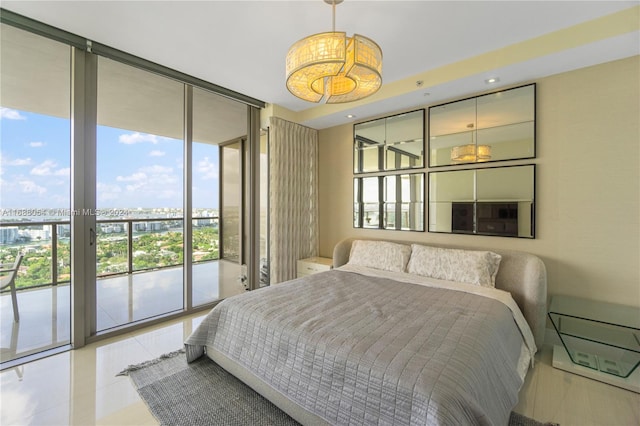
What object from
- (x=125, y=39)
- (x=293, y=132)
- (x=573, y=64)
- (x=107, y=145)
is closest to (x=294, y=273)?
(x=293, y=132)

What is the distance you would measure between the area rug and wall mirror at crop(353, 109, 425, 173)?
2594 millimetres

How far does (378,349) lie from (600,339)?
6.31ft

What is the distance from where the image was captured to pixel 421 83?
283 centimetres

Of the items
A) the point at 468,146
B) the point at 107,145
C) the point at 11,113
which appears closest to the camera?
the point at 11,113

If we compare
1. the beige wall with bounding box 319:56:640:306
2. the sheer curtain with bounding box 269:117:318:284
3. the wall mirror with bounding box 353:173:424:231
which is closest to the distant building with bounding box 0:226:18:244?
the sheer curtain with bounding box 269:117:318:284

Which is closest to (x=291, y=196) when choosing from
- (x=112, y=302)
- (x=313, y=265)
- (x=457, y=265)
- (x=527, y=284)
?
(x=313, y=265)

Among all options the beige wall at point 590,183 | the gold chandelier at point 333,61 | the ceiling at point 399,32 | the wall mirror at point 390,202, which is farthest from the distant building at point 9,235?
the beige wall at point 590,183

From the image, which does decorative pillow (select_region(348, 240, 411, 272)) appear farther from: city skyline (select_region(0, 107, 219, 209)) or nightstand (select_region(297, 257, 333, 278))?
city skyline (select_region(0, 107, 219, 209))

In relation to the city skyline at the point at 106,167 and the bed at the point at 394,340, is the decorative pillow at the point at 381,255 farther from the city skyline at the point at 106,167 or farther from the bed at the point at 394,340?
the city skyline at the point at 106,167

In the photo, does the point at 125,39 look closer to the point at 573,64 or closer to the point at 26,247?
the point at 26,247

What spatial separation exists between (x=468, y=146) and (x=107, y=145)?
367cm

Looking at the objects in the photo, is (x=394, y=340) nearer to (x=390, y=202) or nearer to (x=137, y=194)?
(x=390, y=202)

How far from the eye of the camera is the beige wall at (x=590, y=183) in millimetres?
2199

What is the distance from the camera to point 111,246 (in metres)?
2.89
